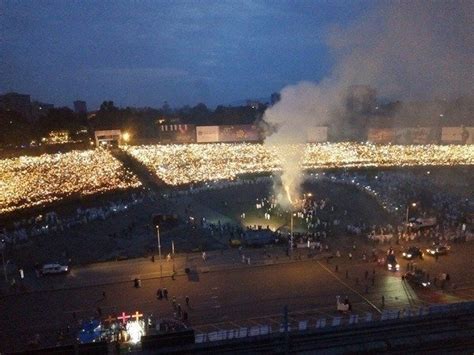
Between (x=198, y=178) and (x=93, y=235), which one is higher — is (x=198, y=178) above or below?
above

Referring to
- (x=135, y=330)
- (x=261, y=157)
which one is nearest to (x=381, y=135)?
(x=261, y=157)

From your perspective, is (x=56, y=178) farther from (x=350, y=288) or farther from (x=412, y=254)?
(x=412, y=254)

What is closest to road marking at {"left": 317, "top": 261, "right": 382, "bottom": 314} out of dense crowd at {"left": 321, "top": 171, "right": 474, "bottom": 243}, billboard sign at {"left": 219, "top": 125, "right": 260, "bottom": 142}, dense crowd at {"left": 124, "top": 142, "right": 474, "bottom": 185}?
dense crowd at {"left": 321, "top": 171, "right": 474, "bottom": 243}

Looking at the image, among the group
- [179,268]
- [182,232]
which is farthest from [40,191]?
[179,268]

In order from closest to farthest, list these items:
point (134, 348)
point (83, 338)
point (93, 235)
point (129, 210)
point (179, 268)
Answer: point (134, 348) < point (83, 338) < point (179, 268) < point (93, 235) < point (129, 210)

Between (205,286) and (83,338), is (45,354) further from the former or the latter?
(205,286)

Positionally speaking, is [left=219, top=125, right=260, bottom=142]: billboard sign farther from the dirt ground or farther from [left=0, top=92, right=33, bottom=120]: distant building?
[left=0, top=92, right=33, bottom=120]: distant building

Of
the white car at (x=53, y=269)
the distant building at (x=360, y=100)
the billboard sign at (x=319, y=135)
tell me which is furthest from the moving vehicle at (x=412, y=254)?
the billboard sign at (x=319, y=135)
